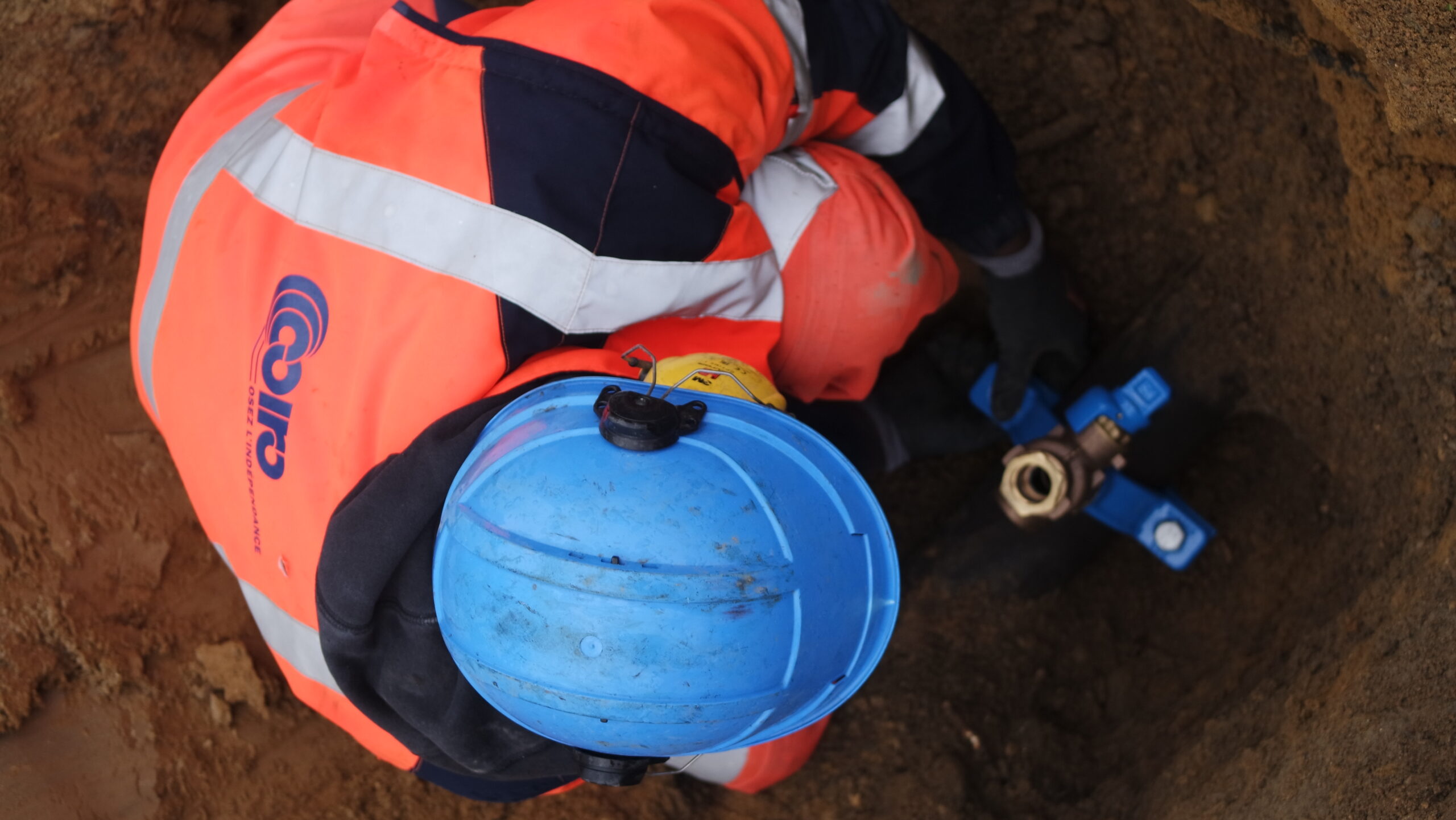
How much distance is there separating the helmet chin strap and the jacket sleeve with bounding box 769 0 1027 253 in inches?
44.2

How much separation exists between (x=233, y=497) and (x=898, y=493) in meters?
1.78

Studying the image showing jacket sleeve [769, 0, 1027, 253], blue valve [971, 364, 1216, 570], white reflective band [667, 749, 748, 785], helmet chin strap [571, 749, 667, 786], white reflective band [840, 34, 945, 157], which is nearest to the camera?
helmet chin strap [571, 749, 667, 786]

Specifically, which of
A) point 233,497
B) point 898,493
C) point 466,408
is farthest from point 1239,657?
point 233,497

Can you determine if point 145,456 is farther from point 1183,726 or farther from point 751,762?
point 1183,726

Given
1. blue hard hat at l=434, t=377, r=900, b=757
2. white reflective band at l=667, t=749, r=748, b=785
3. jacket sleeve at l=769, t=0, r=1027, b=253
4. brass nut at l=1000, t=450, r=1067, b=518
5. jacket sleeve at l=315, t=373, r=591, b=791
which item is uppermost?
jacket sleeve at l=769, t=0, r=1027, b=253

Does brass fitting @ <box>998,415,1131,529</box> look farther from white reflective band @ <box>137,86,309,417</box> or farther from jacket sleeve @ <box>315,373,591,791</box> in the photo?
white reflective band @ <box>137,86,309,417</box>

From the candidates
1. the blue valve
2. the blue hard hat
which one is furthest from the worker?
the blue valve

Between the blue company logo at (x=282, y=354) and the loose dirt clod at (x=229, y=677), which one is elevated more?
the blue company logo at (x=282, y=354)

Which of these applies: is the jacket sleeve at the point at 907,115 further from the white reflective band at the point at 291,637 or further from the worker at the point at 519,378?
the white reflective band at the point at 291,637

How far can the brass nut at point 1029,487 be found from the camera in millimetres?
1976

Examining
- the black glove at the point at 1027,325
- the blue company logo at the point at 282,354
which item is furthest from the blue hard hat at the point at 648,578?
the black glove at the point at 1027,325

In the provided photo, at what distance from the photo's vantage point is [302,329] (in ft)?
4.65

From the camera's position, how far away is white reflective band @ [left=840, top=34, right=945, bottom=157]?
178 cm

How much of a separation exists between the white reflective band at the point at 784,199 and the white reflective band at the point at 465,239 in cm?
30
